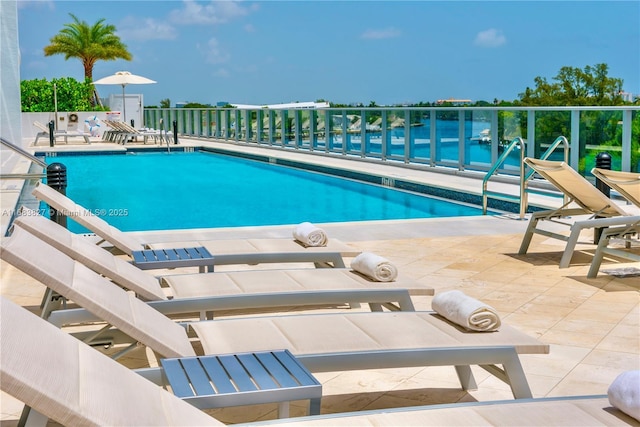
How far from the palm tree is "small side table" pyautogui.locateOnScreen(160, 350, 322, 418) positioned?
35.6m

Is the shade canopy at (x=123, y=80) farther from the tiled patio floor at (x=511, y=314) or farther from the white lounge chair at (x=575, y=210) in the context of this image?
the white lounge chair at (x=575, y=210)

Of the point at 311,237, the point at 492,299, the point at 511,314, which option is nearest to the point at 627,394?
the point at 511,314

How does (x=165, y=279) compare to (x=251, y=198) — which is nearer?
(x=165, y=279)

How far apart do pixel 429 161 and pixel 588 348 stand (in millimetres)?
9804

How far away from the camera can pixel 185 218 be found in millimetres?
10562

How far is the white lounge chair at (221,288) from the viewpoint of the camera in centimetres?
373

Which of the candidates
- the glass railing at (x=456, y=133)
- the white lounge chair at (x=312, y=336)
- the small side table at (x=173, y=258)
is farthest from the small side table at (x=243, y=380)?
the glass railing at (x=456, y=133)

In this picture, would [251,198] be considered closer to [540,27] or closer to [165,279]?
[165,279]

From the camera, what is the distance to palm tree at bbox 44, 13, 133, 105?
3638 centimetres

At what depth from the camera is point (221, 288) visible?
13.0 ft

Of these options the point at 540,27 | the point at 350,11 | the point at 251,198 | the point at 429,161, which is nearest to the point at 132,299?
the point at 251,198

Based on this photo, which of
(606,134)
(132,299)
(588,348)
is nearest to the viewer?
(132,299)

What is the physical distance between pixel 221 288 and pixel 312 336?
1017 mm

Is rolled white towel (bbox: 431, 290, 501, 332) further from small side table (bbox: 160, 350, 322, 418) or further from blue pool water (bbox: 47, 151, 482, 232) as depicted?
blue pool water (bbox: 47, 151, 482, 232)
